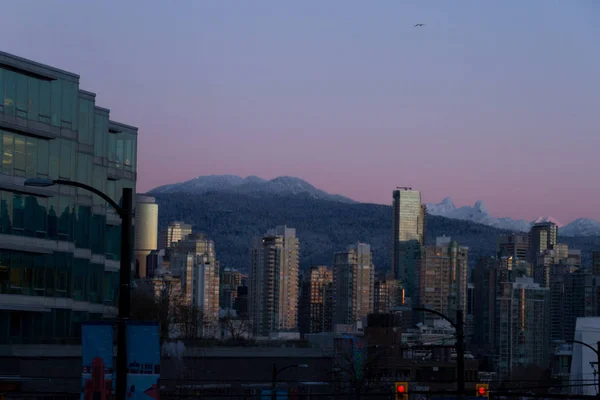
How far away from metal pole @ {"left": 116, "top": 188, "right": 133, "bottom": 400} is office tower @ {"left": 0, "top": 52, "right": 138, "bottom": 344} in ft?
129

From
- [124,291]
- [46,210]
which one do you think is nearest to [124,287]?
[124,291]

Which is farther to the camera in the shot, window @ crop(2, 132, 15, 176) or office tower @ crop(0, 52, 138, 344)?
office tower @ crop(0, 52, 138, 344)

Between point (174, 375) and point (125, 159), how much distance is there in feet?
53.7

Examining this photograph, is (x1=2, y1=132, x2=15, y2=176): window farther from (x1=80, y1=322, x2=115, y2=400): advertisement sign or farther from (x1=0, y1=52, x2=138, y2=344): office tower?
(x1=80, y1=322, x2=115, y2=400): advertisement sign

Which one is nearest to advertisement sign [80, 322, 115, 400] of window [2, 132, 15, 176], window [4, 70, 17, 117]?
window [2, 132, 15, 176]

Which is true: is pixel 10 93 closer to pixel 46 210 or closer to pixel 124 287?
pixel 46 210

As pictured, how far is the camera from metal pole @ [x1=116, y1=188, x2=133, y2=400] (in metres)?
32.3

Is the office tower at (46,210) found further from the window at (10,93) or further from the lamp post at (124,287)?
the lamp post at (124,287)

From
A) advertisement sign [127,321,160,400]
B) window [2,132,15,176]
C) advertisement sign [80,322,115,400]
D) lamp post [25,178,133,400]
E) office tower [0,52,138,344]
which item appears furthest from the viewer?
A: office tower [0,52,138,344]

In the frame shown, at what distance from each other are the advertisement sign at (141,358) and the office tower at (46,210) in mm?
39033

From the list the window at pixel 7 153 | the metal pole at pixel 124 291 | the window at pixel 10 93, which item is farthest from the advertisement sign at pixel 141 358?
the window at pixel 10 93

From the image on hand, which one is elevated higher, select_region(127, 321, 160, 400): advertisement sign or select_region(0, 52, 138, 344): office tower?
select_region(0, 52, 138, 344): office tower

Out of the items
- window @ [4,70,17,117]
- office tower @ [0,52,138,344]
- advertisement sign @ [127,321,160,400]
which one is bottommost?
advertisement sign @ [127,321,160,400]

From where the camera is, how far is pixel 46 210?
2938 inches
